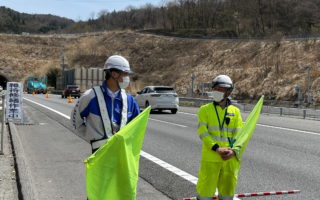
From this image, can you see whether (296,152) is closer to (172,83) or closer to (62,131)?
(62,131)

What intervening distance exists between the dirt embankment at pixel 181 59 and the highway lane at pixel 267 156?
3233 cm

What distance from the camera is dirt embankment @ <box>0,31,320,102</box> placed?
55.2 metres

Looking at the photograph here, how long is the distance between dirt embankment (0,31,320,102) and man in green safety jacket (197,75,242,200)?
138ft

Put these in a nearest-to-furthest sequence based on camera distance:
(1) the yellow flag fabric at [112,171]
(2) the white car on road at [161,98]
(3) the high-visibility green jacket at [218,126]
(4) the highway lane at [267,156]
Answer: (1) the yellow flag fabric at [112,171] < (3) the high-visibility green jacket at [218,126] < (4) the highway lane at [267,156] < (2) the white car on road at [161,98]

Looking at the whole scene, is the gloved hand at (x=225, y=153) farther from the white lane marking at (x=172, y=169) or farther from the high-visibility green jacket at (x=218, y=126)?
the white lane marking at (x=172, y=169)

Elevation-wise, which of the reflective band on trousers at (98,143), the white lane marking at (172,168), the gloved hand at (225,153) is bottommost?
the white lane marking at (172,168)

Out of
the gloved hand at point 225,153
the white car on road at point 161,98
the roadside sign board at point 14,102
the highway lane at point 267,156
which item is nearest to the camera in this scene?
the gloved hand at point 225,153

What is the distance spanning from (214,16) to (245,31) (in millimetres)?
18040

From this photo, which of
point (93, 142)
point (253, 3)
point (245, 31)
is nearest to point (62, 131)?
point (93, 142)

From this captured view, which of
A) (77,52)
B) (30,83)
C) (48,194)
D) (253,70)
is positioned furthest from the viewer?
(77,52)

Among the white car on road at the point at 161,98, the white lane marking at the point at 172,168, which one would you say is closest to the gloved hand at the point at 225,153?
the white lane marking at the point at 172,168

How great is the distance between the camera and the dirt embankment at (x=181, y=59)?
55156 mm

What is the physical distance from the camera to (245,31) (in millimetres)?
99062

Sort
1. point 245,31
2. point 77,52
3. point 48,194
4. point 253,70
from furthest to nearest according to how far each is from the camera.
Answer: point 77,52, point 245,31, point 253,70, point 48,194
